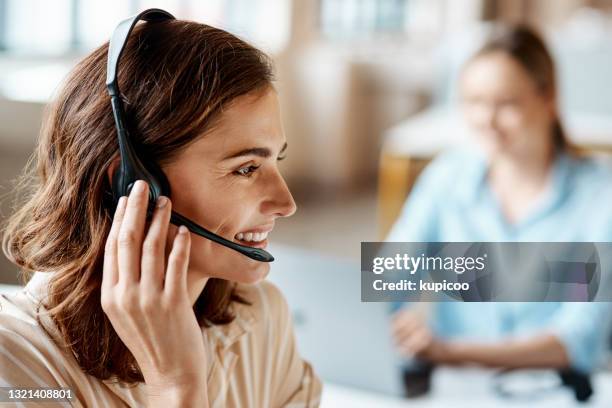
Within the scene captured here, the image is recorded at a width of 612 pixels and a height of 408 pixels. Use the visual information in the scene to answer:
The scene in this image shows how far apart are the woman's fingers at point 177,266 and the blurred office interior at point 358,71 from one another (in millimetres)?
2405

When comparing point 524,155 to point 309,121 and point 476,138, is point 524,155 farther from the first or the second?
point 309,121

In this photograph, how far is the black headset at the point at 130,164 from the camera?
0.61m

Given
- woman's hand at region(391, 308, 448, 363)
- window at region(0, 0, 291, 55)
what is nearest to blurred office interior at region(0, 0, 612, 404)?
window at region(0, 0, 291, 55)

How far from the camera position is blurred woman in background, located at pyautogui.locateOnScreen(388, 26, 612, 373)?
1.65 meters

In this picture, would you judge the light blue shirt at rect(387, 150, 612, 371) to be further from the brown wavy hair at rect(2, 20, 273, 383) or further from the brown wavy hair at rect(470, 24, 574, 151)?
the brown wavy hair at rect(2, 20, 273, 383)

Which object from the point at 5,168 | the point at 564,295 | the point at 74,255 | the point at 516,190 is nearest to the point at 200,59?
Result: the point at 74,255

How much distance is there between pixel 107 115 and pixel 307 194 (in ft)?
13.6

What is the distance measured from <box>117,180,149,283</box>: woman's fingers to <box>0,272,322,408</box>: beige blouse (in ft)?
0.32

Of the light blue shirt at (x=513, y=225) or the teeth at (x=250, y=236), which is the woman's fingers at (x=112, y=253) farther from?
the light blue shirt at (x=513, y=225)

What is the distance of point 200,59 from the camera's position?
0.65 meters

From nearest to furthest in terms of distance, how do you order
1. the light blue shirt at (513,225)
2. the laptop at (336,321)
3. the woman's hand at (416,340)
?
1. the laptop at (336,321)
2. the woman's hand at (416,340)
3. the light blue shirt at (513,225)

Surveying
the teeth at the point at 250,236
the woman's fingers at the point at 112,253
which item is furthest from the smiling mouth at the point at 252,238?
the woman's fingers at the point at 112,253

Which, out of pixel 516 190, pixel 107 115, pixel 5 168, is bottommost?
pixel 516 190

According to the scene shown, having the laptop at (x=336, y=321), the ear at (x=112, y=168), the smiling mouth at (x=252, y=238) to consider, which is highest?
the ear at (x=112, y=168)
